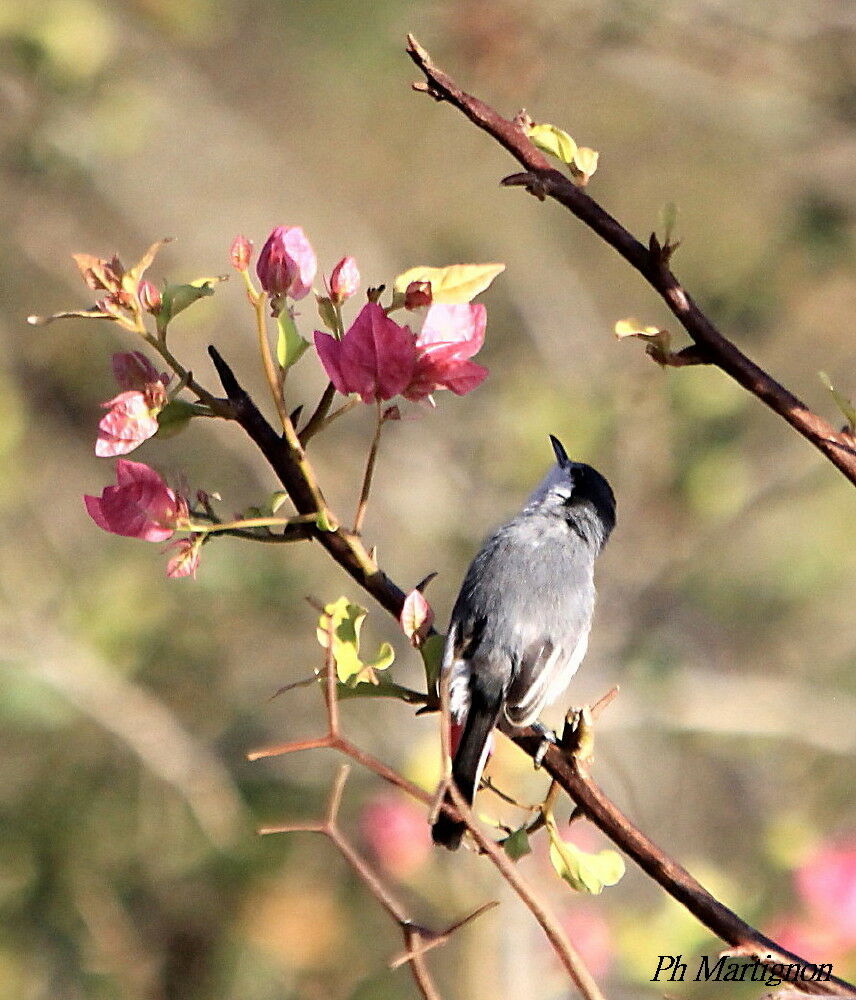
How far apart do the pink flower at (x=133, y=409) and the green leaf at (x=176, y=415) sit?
12 millimetres

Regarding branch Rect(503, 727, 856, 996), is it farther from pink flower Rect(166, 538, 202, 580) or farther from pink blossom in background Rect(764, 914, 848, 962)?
pink blossom in background Rect(764, 914, 848, 962)

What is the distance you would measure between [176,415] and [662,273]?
527 mm

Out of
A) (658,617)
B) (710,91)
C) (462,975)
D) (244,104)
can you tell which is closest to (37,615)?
(462,975)

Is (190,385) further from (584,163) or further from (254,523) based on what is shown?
(584,163)

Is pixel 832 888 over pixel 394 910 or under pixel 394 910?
over

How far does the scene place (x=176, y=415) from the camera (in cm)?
130

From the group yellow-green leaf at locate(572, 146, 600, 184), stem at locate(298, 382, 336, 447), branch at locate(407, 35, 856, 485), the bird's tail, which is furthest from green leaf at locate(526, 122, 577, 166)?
the bird's tail

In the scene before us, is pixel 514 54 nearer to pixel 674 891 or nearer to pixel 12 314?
pixel 12 314

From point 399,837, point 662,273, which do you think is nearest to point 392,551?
point 399,837

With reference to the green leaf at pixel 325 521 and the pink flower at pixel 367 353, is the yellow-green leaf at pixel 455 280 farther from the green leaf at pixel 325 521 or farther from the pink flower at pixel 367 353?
the green leaf at pixel 325 521

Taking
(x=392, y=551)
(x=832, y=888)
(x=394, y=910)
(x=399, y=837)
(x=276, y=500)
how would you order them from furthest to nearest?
(x=392, y=551) → (x=399, y=837) → (x=832, y=888) → (x=276, y=500) → (x=394, y=910)

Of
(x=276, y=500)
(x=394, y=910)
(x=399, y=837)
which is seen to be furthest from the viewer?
(x=399, y=837)

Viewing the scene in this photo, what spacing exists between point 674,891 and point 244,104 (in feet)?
26.9

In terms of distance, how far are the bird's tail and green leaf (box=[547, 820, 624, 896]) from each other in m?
0.27
